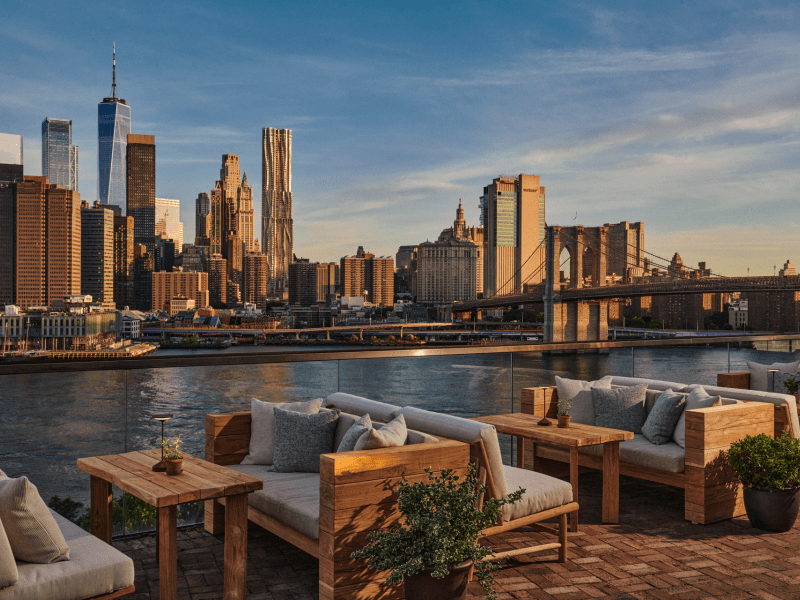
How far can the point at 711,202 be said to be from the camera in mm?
32625

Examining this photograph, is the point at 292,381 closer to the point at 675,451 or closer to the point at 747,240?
the point at 675,451

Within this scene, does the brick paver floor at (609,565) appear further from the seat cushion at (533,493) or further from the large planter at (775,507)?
the seat cushion at (533,493)

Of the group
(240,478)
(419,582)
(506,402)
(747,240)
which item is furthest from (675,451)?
(747,240)

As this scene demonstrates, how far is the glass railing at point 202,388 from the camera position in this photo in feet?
12.0

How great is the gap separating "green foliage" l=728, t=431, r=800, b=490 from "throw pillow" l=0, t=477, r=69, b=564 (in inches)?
131

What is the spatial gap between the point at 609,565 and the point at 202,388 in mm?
2460

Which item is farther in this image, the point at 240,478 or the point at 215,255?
the point at 215,255

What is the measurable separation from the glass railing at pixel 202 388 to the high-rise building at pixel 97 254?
12130 centimetres

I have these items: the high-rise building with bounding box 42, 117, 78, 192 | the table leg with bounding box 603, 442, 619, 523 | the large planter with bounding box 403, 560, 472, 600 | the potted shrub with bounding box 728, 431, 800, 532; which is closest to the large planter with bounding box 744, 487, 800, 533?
the potted shrub with bounding box 728, 431, 800, 532

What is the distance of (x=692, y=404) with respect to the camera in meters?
4.26

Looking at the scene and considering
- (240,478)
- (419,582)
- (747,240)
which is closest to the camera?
(419,582)

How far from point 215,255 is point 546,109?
5962 inches

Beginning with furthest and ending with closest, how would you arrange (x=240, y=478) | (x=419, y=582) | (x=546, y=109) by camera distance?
(x=546, y=109) < (x=240, y=478) < (x=419, y=582)

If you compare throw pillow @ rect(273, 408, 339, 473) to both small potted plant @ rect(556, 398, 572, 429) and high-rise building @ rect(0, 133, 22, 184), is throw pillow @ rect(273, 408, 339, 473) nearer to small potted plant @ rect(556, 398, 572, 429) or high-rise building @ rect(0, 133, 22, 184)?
small potted plant @ rect(556, 398, 572, 429)
